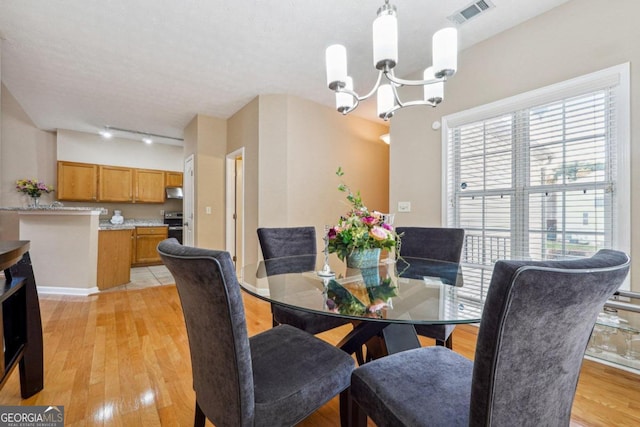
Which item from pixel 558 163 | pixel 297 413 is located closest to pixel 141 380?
pixel 297 413

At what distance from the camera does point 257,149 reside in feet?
11.7

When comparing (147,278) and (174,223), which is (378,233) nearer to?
(147,278)

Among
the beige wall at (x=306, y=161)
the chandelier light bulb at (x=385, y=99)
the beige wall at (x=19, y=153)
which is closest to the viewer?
the chandelier light bulb at (x=385, y=99)

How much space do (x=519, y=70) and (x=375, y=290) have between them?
2.23 metres

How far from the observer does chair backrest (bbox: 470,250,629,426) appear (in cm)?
56

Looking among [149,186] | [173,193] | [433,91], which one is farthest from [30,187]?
[433,91]

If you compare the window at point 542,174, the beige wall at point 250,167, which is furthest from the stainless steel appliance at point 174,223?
the window at point 542,174

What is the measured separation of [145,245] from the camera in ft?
17.5

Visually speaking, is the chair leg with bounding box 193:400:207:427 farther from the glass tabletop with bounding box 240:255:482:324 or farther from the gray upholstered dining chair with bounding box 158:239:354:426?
the glass tabletop with bounding box 240:255:482:324

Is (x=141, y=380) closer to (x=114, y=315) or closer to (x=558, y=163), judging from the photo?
(x=114, y=315)

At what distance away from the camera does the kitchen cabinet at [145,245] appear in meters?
5.27

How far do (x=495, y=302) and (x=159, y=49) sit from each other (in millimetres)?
3235

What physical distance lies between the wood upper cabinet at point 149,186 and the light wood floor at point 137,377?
3142mm

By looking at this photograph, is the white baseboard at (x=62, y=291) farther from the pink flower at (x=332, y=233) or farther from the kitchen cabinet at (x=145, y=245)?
the pink flower at (x=332, y=233)
